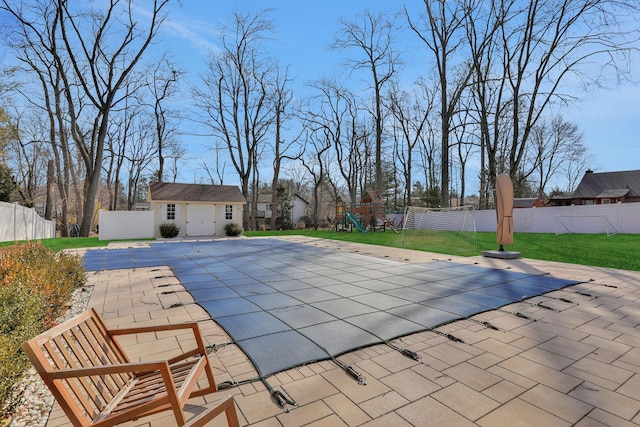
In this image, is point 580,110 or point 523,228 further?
point 523,228

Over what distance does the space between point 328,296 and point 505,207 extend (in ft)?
21.6

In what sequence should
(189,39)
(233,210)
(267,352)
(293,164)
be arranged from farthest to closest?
(293,164), (233,210), (189,39), (267,352)

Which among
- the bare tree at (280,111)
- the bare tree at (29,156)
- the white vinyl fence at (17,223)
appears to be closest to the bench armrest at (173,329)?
the white vinyl fence at (17,223)

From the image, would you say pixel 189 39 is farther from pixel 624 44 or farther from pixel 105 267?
pixel 624 44

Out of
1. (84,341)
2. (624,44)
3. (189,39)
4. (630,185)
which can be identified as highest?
(189,39)

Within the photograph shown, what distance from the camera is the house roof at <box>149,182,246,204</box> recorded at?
19156 millimetres

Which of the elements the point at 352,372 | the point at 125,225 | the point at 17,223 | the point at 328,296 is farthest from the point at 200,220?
the point at 352,372

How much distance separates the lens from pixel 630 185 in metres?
30.2

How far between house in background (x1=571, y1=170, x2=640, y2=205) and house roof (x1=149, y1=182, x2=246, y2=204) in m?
33.3

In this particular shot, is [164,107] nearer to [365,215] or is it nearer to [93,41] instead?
[93,41]

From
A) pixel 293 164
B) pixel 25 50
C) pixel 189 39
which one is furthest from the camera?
pixel 293 164

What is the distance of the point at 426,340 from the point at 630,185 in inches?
1561

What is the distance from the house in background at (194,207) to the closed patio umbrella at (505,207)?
15720 mm

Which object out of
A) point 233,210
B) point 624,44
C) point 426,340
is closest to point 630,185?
point 624,44
